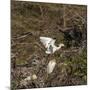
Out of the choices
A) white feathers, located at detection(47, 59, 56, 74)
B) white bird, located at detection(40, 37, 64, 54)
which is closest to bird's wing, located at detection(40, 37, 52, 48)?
white bird, located at detection(40, 37, 64, 54)

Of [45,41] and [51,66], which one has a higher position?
[45,41]

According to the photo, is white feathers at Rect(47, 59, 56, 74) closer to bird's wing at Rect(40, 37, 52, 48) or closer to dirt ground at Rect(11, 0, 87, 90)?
dirt ground at Rect(11, 0, 87, 90)

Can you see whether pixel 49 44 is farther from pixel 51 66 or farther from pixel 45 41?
pixel 51 66

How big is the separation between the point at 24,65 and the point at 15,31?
337 mm

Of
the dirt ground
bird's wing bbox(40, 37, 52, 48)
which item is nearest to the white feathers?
the dirt ground

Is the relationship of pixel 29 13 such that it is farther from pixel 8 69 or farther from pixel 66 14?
pixel 8 69

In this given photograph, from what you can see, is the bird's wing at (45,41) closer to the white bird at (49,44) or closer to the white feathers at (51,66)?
the white bird at (49,44)

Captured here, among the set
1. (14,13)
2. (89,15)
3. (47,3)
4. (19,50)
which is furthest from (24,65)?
(89,15)

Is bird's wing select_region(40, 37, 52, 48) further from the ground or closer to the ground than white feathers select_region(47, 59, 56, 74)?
further from the ground

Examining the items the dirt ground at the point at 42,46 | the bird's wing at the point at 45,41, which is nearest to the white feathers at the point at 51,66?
the dirt ground at the point at 42,46

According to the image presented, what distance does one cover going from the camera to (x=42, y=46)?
2.19 meters

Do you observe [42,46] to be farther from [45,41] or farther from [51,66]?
[51,66]

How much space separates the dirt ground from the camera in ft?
6.95

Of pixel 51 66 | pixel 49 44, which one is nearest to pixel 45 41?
pixel 49 44
